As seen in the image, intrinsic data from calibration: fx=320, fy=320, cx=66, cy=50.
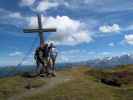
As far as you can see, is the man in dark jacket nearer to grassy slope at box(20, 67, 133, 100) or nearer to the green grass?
the green grass

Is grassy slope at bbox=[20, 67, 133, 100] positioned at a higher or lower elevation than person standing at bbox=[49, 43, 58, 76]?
lower

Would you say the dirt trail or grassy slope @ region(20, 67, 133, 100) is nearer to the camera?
grassy slope @ region(20, 67, 133, 100)

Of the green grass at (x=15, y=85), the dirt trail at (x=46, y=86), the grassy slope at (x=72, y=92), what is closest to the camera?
the grassy slope at (x=72, y=92)

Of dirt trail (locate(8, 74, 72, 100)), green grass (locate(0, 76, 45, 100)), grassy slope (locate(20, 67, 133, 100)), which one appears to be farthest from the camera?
green grass (locate(0, 76, 45, 100))

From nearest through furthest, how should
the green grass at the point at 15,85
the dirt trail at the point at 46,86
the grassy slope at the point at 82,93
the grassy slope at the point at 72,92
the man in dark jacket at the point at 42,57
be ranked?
1. the grassy slope at the point at 82,93
2. the grassy slope at the point at 72,92
3. the dirt trail at the point at 46,86
4. the green grass at the point at 15,85
5. the man in dark jacket at the point at 42,57

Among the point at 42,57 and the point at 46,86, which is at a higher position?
the point at 42,57

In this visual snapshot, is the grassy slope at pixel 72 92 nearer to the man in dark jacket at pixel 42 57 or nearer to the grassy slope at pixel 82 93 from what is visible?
the grassy slope at pixel 82 93

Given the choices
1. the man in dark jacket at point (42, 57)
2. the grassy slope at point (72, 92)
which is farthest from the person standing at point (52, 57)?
the grassy slope at point (72, 92)

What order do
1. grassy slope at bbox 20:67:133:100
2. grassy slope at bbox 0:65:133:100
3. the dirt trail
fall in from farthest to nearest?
1. the dirt trail
2. grassy slope at bbox 0:65:133:100
3. grassy slope at bbox 20:67:133:100

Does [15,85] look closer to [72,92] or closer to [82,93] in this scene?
[72,92]

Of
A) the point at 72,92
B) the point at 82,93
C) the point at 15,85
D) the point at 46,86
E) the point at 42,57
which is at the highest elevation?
the point at 42,57

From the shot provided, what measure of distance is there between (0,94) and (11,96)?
6.49ft

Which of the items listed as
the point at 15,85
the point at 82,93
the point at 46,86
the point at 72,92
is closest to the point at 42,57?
the point at 15,85

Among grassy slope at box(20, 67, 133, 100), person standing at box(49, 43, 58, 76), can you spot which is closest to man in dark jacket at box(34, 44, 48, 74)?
person standing at box(49, 43, 58, 76)
